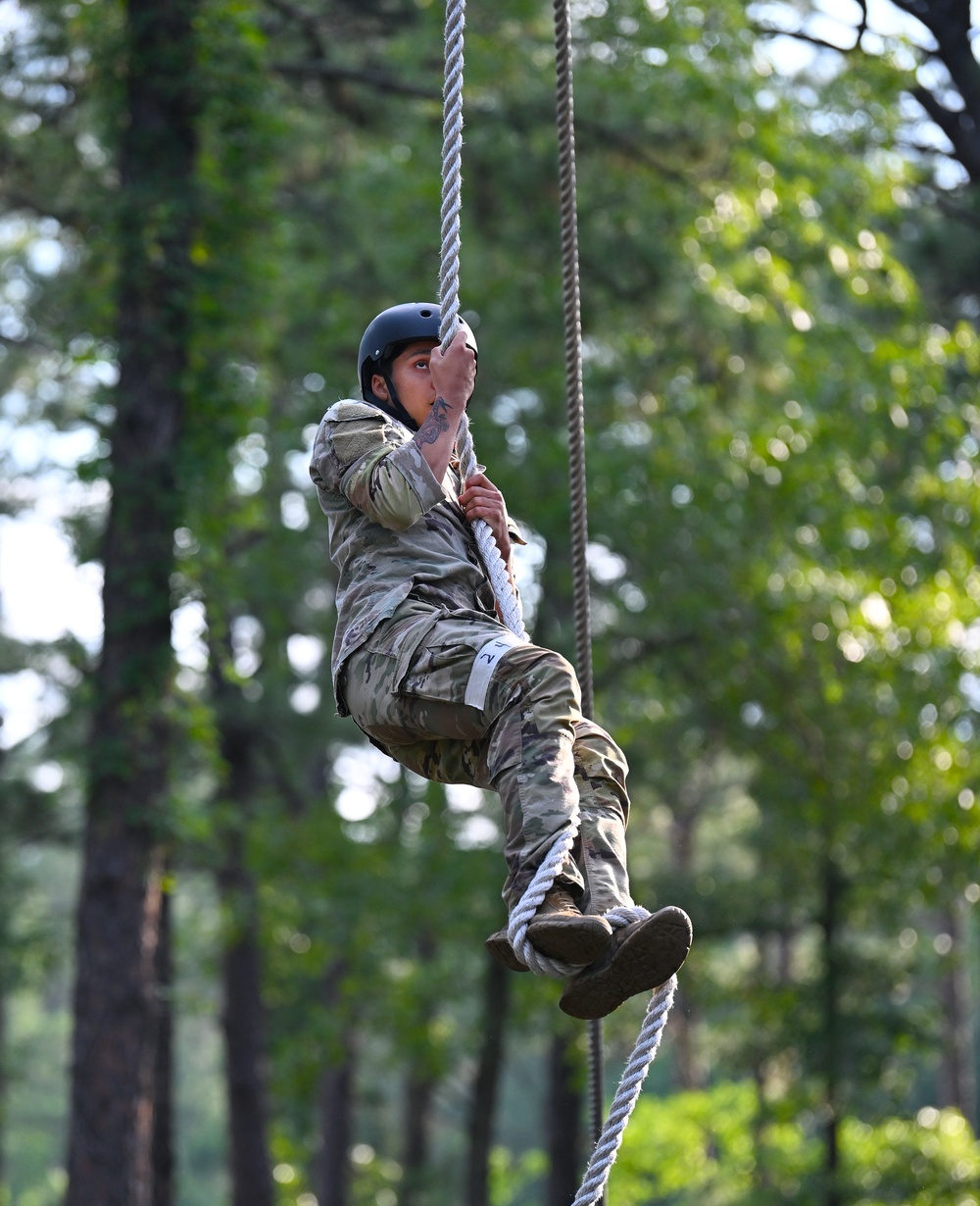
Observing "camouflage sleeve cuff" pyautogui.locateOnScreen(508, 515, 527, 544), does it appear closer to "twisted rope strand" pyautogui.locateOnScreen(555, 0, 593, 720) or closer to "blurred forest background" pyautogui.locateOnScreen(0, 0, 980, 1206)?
"twisted rope strand" pyautogui.locateOnScreen(555, 0, 593, 720)

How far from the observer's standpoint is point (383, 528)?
12.6 ft

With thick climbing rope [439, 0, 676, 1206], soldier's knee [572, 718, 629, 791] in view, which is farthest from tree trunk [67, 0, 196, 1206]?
soldier's knee [572, 718, 629, 791]

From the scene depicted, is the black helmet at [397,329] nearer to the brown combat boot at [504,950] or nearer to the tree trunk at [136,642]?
the brown combat boot at [504,950]

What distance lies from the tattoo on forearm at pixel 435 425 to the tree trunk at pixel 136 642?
5559 millimetres

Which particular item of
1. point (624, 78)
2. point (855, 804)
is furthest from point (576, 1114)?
point (624, 78)

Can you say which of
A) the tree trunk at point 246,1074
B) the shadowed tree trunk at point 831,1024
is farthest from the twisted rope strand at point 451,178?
the tree trunk at point 246,1074

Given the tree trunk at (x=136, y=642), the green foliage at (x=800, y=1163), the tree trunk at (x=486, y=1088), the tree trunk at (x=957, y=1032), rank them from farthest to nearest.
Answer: the tree trunk at (x=957, y=1032)
the tree trunk at (x=486, y=1088)
the green foliage at (x=800, y=1163)
the tree trunk at (x=136, y=642)

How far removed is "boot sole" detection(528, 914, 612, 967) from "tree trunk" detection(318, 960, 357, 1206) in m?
18.6

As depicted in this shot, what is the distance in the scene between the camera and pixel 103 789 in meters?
8.99

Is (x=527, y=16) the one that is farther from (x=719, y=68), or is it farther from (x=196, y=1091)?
(x=196, y=1091)

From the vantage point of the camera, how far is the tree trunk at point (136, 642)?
8.74 metres

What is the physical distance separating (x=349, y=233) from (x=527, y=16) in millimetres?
4169

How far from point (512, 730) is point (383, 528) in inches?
27.3

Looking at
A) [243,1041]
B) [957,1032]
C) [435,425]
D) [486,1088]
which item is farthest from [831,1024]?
[435,425]
